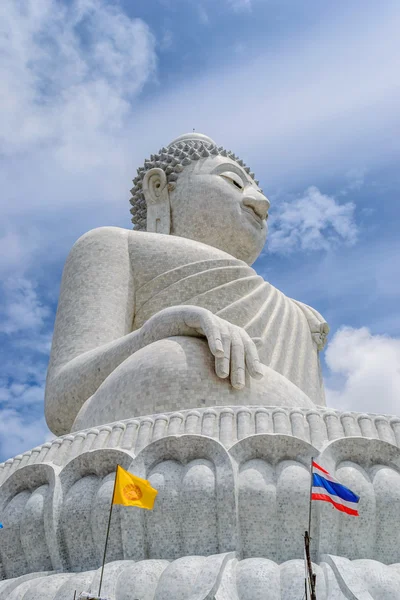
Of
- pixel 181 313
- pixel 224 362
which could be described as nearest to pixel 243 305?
pixel 181 313

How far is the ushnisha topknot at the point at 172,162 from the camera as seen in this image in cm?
1065

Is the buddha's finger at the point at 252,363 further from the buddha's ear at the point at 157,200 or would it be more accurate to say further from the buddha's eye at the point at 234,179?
the buddha's eye at the point at 234,179

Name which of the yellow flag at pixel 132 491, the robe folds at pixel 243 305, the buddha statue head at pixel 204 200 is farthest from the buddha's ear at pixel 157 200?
the yellow flag at pixel 132 491

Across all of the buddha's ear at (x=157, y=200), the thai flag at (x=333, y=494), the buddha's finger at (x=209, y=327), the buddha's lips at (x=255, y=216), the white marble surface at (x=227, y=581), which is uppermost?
the buddha's ear at (x=157, y=200)

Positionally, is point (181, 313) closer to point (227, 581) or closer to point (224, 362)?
point (224, 362)

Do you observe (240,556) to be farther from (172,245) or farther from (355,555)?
(172,245)

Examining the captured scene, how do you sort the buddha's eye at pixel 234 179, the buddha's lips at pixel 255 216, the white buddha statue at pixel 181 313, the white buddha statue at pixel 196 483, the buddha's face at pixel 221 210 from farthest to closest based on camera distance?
the buddha's eye at pixel 234 179 < the buddha's lips at pixel 255 216 < the buddha's face at pixel 221 210 < the white buddha statue at pixel 181 313 < the white buddha statue at pixel 196 483

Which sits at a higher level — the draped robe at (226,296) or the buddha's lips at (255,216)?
the buddha's lips at (255,216)

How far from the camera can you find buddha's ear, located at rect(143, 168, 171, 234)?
10.4 meters

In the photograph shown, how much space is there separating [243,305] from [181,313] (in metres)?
1.77

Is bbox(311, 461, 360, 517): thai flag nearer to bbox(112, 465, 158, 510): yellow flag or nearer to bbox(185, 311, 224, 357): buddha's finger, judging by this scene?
bbox(112, 465, 158, 510): yellow flag

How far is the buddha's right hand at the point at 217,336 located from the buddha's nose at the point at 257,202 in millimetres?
3676

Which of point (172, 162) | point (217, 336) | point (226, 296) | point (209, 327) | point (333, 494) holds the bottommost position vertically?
point (333, 494)

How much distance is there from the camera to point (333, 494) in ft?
14.1
